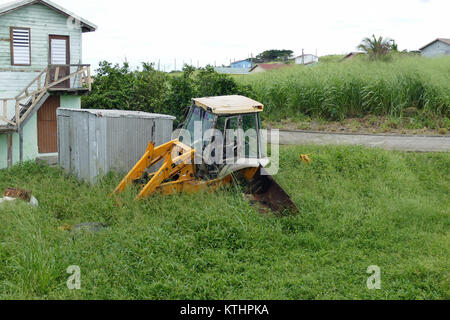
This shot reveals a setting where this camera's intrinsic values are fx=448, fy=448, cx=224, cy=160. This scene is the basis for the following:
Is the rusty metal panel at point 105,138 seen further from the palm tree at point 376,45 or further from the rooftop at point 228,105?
the palm tree at point 376,45

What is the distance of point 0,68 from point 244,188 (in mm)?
12248

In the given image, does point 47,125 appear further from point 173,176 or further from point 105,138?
point 173,176

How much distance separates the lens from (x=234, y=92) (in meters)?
15.9

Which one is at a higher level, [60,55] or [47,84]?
[60,55]

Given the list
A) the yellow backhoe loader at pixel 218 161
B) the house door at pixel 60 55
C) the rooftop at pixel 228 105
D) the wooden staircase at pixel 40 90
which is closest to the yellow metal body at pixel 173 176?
the yellow backhoe loader at pixel 218 161

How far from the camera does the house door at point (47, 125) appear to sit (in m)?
17.9

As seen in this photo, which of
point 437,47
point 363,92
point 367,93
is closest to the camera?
point 367,93

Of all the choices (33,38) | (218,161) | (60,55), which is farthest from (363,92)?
(33,38)

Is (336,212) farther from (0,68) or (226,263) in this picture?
(0,68)

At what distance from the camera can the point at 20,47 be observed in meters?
17.5

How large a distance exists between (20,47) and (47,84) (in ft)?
6.10

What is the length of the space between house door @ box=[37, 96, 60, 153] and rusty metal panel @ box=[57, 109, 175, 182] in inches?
215

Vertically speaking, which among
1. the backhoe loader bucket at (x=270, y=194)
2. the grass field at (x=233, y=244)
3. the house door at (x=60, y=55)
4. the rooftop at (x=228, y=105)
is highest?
the house door at (x=60, y=55)

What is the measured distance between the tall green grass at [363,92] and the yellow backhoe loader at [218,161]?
7158 millimetres
